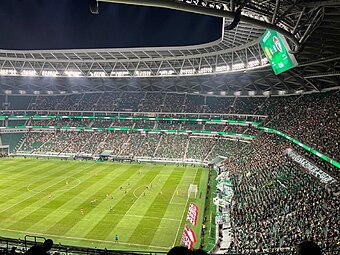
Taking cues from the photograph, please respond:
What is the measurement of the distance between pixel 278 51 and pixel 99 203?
26.7 metres

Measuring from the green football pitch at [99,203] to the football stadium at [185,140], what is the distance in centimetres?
23

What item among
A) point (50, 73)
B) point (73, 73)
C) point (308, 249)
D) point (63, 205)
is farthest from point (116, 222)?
point (50, 73)

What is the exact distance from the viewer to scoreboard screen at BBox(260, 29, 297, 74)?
25.5m

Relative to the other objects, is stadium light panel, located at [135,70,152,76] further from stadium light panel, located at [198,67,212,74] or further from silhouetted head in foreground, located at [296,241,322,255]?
silhouetted head in foreground, located at [296,241,322,255]

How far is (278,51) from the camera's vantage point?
27.2 meters

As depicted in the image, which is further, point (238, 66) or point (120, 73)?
point (120, 73)

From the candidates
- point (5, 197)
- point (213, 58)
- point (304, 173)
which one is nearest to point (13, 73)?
point (5, 197)

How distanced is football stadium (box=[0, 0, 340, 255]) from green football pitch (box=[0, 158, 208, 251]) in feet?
0.75

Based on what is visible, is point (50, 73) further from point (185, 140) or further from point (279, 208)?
point (279, 208)

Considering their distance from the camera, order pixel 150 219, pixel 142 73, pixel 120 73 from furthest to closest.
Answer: pixel 120 73, pixel 142 73, pixel 150 219

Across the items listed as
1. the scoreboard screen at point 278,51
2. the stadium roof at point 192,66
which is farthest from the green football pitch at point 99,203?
the stadium roof at point 192,66

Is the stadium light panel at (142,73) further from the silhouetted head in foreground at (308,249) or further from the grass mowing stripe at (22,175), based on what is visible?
the silhouetted head in foreground at (308,249)

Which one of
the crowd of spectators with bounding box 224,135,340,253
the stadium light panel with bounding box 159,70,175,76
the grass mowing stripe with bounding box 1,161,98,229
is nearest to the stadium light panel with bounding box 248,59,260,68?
the crowd of spectators with bounding box 224,135,340,253

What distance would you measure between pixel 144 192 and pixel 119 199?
421 cm
